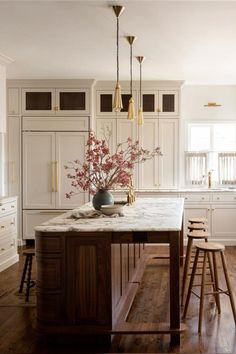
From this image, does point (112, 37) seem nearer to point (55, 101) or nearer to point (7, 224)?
point (55, 101)

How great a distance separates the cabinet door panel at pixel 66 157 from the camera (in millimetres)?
7289

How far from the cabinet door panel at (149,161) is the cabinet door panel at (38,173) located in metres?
1.44

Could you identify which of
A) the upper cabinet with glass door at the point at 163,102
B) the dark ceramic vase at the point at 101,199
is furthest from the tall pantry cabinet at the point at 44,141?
the dark ceramic vase at the point at 101,199

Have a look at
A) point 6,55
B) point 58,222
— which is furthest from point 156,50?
point 58,222

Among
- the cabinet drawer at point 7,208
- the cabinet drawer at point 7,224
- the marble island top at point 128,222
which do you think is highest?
the marble island top at point 128,222

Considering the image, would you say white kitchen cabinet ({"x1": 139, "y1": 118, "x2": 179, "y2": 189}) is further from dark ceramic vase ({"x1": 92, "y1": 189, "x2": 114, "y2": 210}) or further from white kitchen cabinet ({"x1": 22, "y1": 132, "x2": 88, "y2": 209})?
dark ceramic vase ({"x1": 92, "y1": 189, "x2": 114, "y2": 210})

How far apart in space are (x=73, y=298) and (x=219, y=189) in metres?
4.62

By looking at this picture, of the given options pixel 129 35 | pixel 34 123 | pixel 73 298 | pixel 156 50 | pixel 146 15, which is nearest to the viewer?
pixel 73 298

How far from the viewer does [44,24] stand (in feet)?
14.4

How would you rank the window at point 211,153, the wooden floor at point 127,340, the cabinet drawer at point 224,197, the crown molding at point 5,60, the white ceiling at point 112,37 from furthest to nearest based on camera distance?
the window at point 211,153 → the cabinet drawer at point 224,197 → the crown molding at point 5,60 → the white ceiling at point 112,37 → the wooden floor at point 127,340

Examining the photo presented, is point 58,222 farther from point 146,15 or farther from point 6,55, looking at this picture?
point 6,55

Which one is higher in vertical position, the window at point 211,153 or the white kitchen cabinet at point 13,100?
the white kitchen cabinet at point 13,100

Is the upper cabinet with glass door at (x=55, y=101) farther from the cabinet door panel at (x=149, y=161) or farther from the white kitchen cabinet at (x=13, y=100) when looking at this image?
the cabinet door panel at (x=149, y=161)

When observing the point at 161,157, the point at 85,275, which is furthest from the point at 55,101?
the point at 85,275
